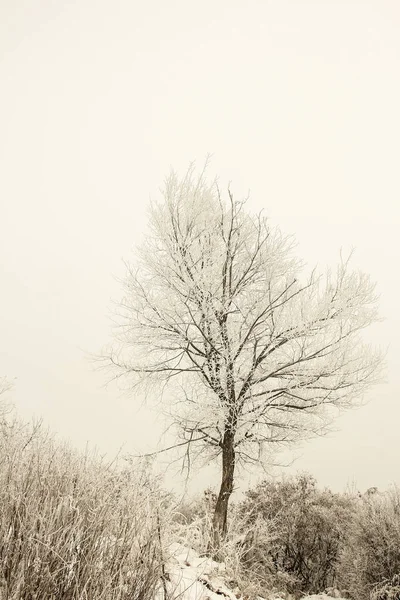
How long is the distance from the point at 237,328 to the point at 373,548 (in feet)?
17.5

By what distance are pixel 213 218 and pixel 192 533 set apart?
17.7 feet

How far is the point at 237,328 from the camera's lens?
22.5 feet

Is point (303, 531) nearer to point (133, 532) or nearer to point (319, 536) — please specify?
point (319, 536)

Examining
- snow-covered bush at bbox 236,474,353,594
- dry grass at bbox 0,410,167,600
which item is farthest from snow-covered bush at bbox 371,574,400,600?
dry grass at bbox 0,410,167,600

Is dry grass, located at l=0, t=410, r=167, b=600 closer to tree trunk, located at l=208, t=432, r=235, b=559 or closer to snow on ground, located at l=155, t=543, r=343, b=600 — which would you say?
snow on ground, located at l=155, t=543, r=343, b=600

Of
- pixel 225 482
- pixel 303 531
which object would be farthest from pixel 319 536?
pixel 225 482

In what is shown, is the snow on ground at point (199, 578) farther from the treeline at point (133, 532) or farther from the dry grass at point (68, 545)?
the dry grass at point (68, 545)

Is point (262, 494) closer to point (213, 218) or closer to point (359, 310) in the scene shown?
point (359, 310)

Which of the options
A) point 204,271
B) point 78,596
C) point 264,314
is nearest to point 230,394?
point 264,314

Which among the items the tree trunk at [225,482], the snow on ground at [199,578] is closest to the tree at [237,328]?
the tree trunk at [225,482]

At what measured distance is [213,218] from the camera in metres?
7.85

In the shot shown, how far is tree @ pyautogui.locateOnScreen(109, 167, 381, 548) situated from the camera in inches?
265

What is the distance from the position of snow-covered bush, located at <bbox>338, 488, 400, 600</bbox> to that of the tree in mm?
2742

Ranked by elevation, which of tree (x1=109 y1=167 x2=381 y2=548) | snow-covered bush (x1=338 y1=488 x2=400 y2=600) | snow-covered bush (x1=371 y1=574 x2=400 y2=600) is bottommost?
snow-covered bush (x1=371 y1=574 x2=400 y2=600)
